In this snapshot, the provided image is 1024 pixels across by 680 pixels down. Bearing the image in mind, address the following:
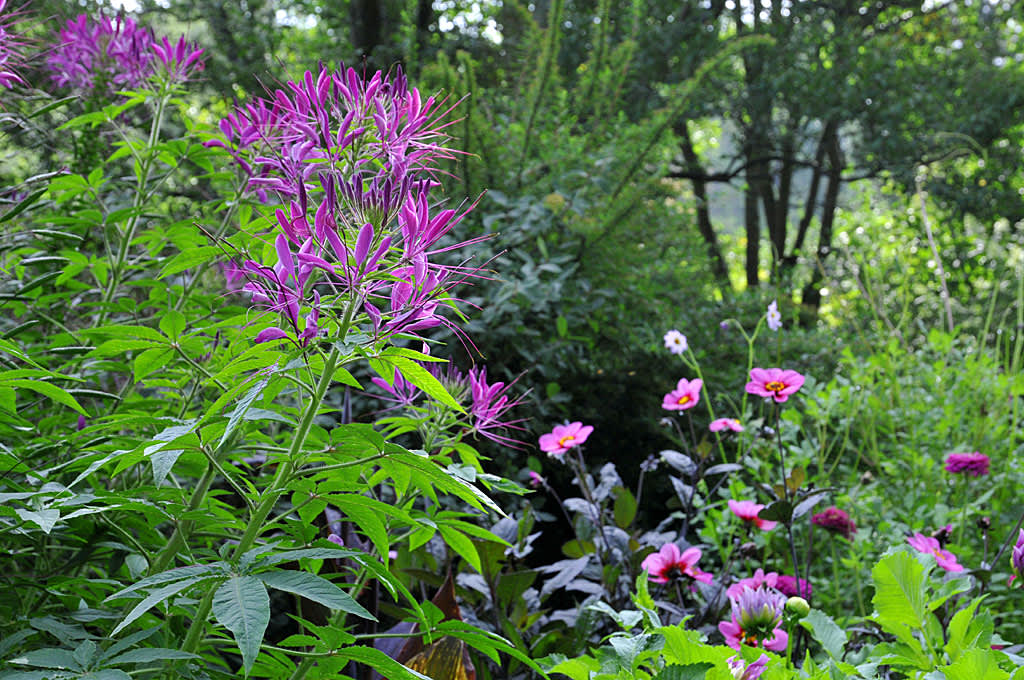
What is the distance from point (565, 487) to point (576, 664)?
5.28ft

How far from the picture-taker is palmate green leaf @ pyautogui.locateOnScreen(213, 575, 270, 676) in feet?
1.91

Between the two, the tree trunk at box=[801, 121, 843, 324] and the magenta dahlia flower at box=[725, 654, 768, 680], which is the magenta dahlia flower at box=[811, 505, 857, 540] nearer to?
the magenta dahlia flower at box=[725, 654, 768, 680]

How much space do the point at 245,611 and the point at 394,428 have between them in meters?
0.47

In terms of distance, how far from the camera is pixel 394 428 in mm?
1066

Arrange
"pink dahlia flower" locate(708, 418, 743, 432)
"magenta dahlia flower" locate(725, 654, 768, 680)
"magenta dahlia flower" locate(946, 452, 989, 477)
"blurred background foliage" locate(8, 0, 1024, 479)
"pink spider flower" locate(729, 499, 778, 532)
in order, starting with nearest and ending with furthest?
"magenta dahlia flower" locate(725, 654, 768, 680), "pink spider flower" locate(729, 499, 778, 532), "pink dahlia flower" locate(708, 418, 743, 432), "magenta dahlia flower" locate(946, 452, 989, 477), "blurred background foliage" locate(8, 0, 1024, 479)

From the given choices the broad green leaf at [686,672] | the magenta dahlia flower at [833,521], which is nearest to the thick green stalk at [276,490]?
the broad green leaf at [686,672]

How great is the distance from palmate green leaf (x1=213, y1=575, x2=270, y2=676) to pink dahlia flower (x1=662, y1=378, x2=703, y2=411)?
49.6 inches

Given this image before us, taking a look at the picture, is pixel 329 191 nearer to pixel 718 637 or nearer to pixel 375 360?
pixel 375 360

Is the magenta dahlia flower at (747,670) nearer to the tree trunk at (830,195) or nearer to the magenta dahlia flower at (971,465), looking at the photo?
the magenta dahlia flower at (971,465)

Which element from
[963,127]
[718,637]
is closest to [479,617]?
[718,637]

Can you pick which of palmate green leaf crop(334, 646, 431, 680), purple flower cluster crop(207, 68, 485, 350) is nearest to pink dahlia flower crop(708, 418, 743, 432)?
purple flower cluster crop(207, 68, 485, 350)

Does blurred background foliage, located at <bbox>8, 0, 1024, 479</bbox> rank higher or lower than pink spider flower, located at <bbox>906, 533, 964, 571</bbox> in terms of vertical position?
higher

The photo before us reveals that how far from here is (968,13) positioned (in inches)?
340

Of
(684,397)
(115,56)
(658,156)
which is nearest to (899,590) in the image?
(684,397)
